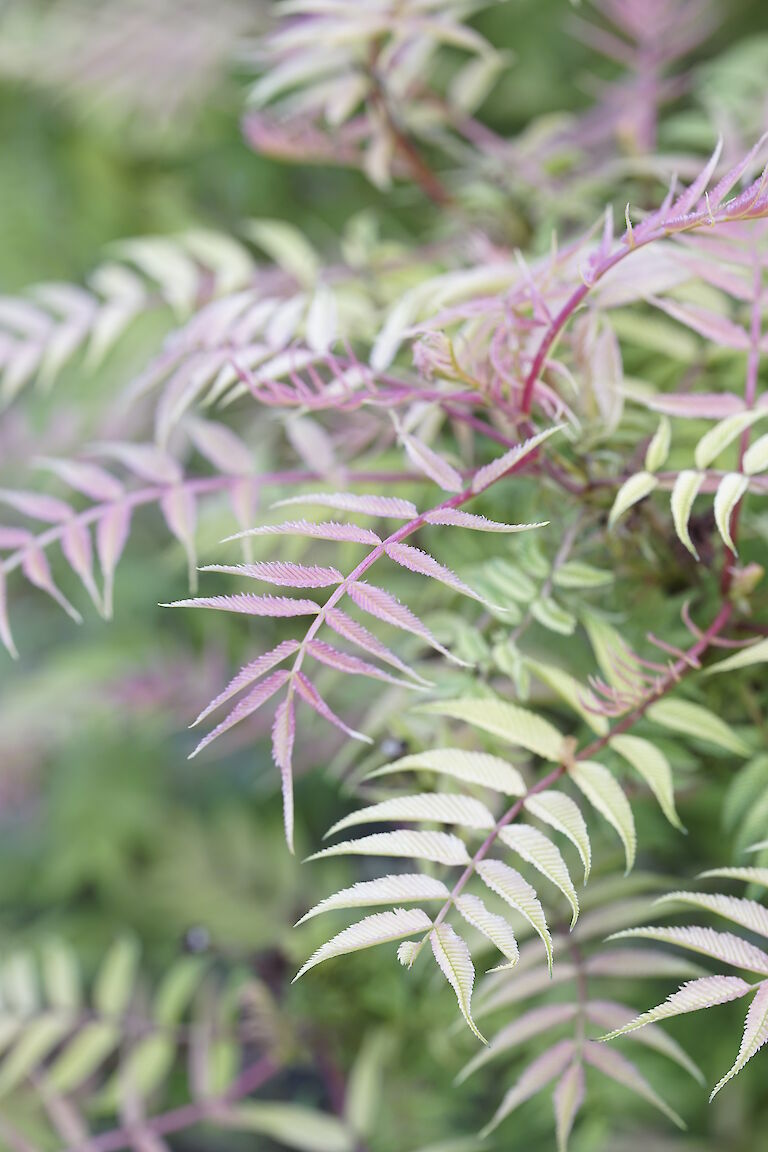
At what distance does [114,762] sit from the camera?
1.21m

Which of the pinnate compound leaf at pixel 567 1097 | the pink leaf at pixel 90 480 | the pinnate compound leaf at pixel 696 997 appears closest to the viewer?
the pinnate compound leaf at pixel 696 997

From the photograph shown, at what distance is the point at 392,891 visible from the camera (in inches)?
15.3

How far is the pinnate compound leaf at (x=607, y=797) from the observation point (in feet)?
1.45

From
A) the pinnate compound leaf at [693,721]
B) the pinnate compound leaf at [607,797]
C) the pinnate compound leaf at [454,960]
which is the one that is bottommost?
the pinnate compound leaf at [693,721]

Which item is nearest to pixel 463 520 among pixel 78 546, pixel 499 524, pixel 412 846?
pixel 499 524

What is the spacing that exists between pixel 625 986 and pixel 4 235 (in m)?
1.13

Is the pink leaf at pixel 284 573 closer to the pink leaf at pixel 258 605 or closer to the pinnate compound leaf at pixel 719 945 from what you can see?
the pink leaf at pixel 258 605

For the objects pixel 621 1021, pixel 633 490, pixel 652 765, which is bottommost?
pixel 621 1021

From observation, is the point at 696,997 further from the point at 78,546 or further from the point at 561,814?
the point at 78,546

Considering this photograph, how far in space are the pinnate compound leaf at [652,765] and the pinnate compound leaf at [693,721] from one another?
20 millimetres

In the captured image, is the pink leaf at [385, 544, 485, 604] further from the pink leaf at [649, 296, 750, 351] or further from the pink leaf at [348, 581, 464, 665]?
the pink leaf at [649, 296, 750, 351]

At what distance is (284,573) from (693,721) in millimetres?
219

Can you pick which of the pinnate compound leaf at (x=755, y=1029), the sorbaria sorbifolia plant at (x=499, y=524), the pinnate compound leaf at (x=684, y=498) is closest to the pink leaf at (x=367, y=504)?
the sorbaria sorbifolia plant at (x=499, y=524)

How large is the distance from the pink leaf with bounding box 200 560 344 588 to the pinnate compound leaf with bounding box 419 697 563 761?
92 millimetres
